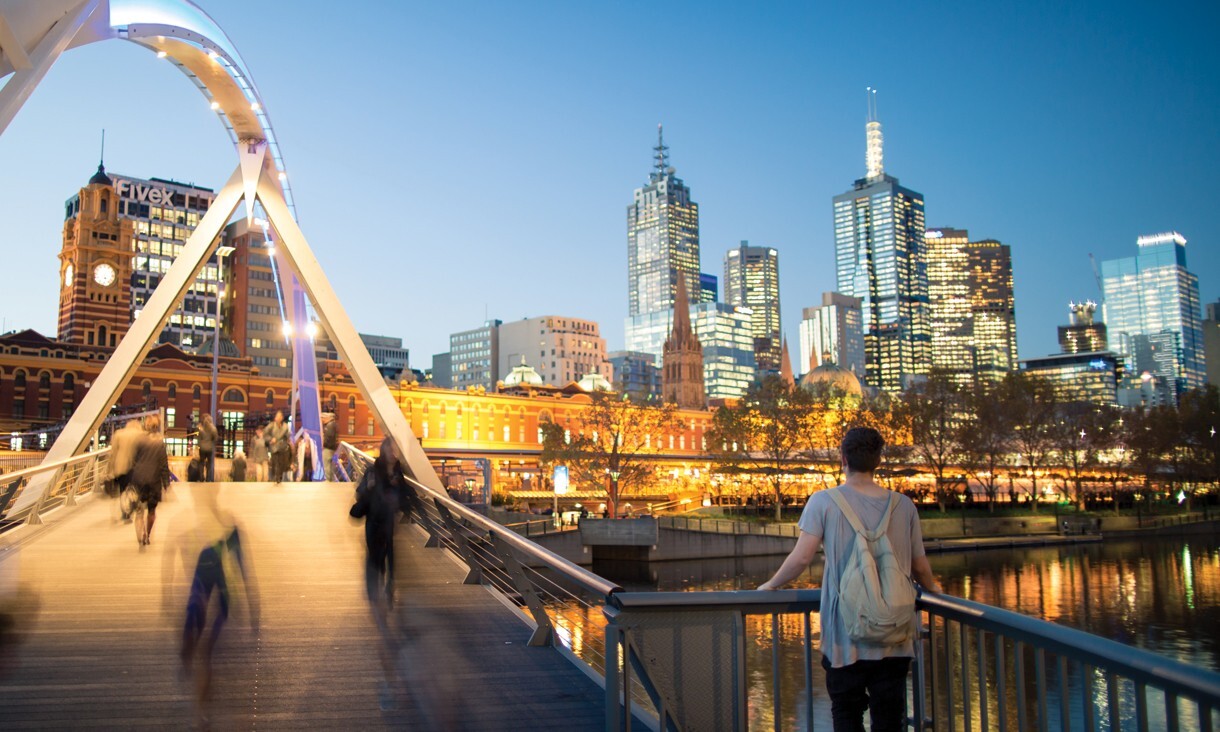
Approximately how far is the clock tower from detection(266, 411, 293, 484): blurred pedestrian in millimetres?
88466

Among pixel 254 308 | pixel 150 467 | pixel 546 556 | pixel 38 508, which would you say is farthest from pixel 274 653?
pixel 254 308

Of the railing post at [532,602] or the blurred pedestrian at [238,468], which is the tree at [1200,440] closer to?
the blurred pedestrian at [238,468]

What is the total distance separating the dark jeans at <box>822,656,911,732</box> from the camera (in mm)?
5004

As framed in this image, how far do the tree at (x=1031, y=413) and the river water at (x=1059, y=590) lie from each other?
1068 centimetres

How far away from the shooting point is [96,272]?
354 feet

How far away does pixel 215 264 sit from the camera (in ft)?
447

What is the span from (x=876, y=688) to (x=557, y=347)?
174m

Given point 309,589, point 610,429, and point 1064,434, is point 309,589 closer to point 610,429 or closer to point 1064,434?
point 610,429

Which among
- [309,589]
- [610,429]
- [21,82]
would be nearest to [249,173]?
[21,82]

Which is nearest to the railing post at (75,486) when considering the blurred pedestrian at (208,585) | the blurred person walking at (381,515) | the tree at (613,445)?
the blurred pedestrian at (208,585)

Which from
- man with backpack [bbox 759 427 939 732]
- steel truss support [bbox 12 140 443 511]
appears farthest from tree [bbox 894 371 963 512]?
man with backpack [bbox 759 427 939 732]

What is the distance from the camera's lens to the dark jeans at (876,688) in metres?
5.00

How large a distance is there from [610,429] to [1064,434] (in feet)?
121

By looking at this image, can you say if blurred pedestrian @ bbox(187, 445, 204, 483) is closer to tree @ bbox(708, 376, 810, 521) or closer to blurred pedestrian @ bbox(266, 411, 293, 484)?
blurred pedestrian @ bbox(266, 411, 293, 484)
